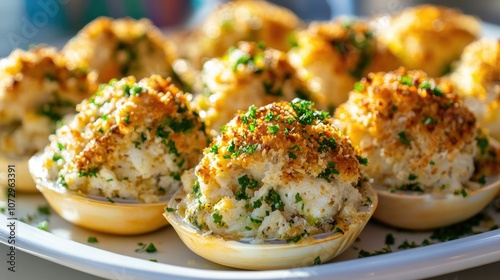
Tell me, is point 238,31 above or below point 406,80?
below

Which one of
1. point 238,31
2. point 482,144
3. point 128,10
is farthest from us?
point 128,10

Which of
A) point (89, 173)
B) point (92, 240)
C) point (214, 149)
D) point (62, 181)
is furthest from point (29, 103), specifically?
point (214, 149)

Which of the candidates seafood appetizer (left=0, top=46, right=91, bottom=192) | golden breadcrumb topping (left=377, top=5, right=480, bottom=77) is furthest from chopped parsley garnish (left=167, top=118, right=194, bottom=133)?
golden breadcrumb topping (left=377, top=5, right=480, bottom=77)

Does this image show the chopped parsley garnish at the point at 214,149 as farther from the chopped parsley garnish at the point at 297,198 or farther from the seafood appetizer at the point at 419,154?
the seafood appetizer at the point at 419,154

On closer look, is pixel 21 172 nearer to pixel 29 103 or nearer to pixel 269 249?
pixel 29 103

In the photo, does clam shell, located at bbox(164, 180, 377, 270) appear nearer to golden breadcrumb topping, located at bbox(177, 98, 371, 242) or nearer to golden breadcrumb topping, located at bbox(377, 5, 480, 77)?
golden breadcrumb topping, located at bbox(177, 98, 371, 242)

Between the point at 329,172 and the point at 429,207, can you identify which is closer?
the point at 329,172
